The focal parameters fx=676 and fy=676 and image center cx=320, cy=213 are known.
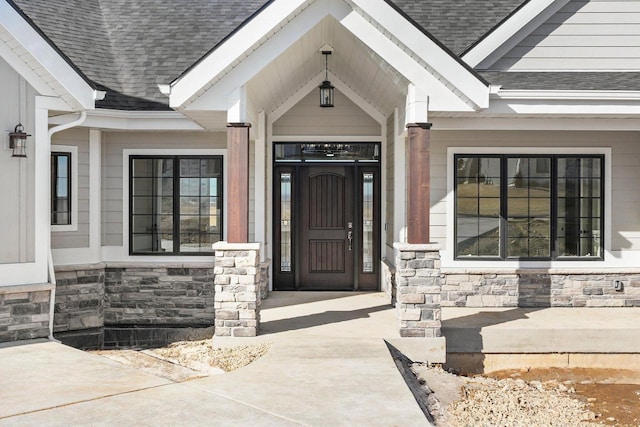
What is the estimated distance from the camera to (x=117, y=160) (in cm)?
1036

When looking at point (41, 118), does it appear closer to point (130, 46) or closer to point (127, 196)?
point (127, 196)

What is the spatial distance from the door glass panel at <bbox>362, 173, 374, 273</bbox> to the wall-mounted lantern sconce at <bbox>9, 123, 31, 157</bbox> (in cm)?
544

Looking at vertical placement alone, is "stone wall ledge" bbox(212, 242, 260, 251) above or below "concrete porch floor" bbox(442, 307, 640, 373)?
above

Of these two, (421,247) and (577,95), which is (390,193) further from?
(577,95)

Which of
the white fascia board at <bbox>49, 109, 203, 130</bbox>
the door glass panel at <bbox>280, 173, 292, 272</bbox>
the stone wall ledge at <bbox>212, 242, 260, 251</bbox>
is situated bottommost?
the stone wall ledge at <bbox>212, 242, 260, 251</bbox>

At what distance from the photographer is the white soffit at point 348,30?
7246mm

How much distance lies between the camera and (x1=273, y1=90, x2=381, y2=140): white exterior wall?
1100 centimetres

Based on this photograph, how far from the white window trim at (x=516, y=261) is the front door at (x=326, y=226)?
1613 millimetres

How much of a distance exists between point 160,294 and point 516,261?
5388 mm

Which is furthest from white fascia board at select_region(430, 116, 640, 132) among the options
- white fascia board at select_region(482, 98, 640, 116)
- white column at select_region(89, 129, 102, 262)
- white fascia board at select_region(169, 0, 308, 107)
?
white column at select_region(89, 129, 102, 262)

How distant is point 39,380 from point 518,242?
683 centimetres

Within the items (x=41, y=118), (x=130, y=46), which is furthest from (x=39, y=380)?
(x=130, y=46)

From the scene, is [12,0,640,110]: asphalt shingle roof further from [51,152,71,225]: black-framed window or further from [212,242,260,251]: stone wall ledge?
[212,242,260,251]: stone wall ledge

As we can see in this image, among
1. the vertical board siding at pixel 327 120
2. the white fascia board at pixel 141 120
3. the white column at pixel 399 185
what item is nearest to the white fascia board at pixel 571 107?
the white column at pixel 399 185
